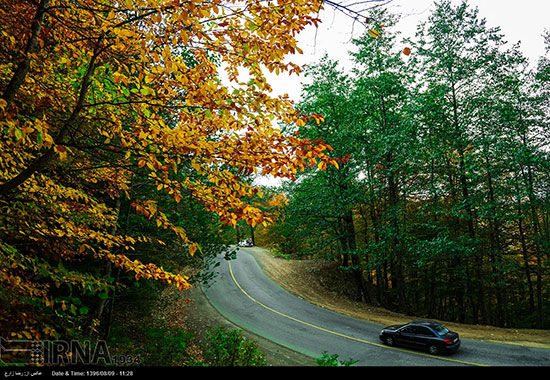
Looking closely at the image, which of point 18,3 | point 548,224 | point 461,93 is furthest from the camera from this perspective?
point 548,224

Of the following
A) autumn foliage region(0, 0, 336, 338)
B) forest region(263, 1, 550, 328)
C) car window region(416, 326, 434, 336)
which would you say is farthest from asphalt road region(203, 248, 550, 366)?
autumn foliage region(0, 0, 336, 338)

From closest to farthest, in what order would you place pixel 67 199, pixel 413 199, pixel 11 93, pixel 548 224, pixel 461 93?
pixel 11 93
pixel 67 199
pixel 461 93
pixel 548 224
pixel 413 199

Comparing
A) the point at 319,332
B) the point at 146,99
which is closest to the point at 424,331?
the point at 319,332

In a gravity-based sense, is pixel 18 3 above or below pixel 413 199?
above

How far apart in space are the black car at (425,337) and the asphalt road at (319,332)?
0.27 metres

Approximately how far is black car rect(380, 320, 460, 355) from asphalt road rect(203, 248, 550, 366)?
269mm

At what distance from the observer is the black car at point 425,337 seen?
33.0 feet

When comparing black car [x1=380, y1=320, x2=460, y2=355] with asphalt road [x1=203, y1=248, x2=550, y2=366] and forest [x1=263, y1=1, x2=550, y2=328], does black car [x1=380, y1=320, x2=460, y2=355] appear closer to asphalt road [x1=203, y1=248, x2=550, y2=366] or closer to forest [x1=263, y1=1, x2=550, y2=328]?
asphalt road [x1=203, y1=248, x2=550, y2=366]

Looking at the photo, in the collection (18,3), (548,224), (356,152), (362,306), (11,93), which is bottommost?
(362,306)

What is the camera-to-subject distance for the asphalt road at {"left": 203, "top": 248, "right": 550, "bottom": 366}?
9719mm

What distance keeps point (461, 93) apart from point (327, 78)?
25.4 ft

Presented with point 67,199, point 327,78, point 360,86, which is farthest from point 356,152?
point 67,199

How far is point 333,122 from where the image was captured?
16.4m

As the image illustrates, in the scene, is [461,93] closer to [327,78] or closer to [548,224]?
[327,78]
